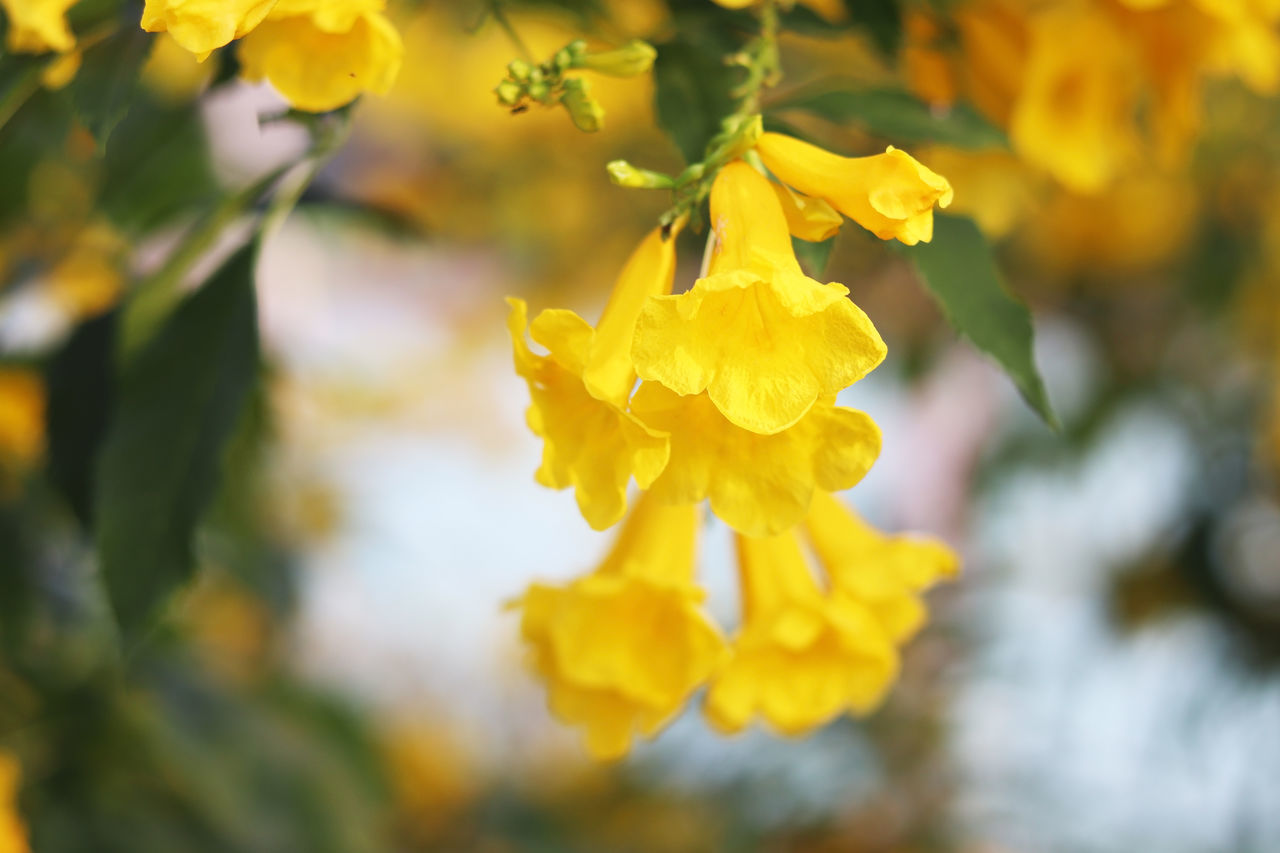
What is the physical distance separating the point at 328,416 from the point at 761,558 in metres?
→ 1.89

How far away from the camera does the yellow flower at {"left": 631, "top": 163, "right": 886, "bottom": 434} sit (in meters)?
0.39

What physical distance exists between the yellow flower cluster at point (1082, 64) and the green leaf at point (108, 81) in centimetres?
46

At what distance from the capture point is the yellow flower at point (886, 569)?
62 cm

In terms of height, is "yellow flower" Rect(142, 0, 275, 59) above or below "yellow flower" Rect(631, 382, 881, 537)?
above

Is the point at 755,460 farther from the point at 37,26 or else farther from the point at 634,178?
the point at 37,26

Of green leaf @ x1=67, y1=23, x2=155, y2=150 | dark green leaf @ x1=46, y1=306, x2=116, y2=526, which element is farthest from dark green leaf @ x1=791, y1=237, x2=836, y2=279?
dark green leaf @ x1=46, y1=306, x2=116, y2=526

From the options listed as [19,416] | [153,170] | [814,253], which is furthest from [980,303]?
[19,416]

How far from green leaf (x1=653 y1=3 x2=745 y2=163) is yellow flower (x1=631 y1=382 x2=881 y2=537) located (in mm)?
145

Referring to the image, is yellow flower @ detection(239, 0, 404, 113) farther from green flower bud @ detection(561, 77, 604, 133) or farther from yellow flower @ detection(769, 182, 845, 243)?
yellow flower @ detection(769, 182, 845, 243)

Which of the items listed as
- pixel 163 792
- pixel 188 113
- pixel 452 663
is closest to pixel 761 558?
pixel 188 113

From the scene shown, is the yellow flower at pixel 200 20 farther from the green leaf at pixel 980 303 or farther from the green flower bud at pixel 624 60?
the green leaf at pixel 980 303

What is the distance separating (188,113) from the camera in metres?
0.86

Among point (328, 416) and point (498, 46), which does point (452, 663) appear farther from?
point (498, 46)

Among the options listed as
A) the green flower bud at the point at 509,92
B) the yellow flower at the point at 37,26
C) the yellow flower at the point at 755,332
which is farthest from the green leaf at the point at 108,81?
the yellow flower at the point at 755,332
